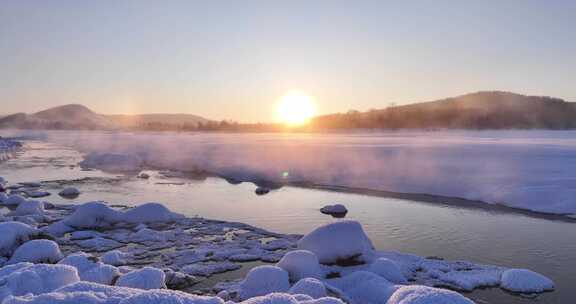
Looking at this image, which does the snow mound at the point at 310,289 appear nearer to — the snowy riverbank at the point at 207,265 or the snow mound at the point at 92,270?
the snowy riverbank at the point at 207,265

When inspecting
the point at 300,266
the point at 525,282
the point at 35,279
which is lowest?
the point at 525,282

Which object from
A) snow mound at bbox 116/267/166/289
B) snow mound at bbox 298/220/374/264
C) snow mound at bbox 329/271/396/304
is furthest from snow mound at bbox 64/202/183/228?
snow mound at bbox 329/271/396/304

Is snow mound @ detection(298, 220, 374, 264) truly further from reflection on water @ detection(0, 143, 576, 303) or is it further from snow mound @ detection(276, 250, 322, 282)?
reflection on water @ detection(0, 143, 576, 303)

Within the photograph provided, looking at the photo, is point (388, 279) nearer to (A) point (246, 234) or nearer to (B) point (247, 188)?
(A) point (246, 234)

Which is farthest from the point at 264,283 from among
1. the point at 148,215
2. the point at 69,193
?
the point at 69,193

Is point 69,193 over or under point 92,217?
under

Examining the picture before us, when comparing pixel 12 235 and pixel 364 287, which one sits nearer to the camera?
pixel 364 287

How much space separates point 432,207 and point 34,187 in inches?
814

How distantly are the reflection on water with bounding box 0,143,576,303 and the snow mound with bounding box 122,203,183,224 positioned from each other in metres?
1.76

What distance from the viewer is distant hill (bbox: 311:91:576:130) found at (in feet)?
254

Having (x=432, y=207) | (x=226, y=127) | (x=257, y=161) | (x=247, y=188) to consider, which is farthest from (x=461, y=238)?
(x=226, y=127)

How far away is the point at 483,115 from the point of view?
83500mm

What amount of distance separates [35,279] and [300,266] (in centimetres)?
479

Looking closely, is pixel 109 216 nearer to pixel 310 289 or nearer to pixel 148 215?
pixel 148 215
